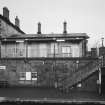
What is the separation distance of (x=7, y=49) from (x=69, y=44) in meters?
9.48

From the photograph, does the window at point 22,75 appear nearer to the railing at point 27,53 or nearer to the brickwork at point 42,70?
the brickwork at point 42,70

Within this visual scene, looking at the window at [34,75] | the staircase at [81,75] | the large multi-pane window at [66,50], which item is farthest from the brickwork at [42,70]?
the large multi-pane window at [66,50]

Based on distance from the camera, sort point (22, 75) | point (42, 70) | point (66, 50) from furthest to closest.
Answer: point (66, 50) < point (22, 75) < point (42, 70)

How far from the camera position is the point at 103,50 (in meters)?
17.7

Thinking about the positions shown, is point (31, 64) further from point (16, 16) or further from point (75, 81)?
point (16, 16)

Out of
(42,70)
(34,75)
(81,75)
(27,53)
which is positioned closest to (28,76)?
(34,75)

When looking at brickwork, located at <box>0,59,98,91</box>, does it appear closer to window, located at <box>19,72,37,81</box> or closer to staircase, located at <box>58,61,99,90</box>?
window, located at <box>19,72,37,81</box>

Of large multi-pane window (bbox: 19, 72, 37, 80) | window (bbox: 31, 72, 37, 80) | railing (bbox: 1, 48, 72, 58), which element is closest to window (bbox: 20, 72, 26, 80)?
large multi-pane window (bbox: 19, 72, 37, 80)

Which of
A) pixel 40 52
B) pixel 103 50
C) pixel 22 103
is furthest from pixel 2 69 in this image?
pixel 103 50

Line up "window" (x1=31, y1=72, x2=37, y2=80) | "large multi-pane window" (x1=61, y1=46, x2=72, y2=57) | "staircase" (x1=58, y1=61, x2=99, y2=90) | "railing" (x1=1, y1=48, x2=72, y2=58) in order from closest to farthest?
"staircase" (x1=58, y1=61, x2=99, y2=90), "window" (x1=31, y1=72, x2=37, y2=80), "large multi-pane window" (x1=61, y1=46, x2=72, y2=57), "railing" (x1=1, y1=48, x2=72, y2=58)

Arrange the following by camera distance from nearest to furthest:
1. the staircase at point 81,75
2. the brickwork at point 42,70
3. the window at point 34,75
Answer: the staircase at point 81,75 < the brickwork at point 42,70 < the window at point 34,75

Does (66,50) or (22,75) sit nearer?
(22,75)

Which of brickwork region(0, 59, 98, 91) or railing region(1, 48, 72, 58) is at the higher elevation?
railing region(1, 48, 72, 58)

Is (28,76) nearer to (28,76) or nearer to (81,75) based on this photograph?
(28,76)
